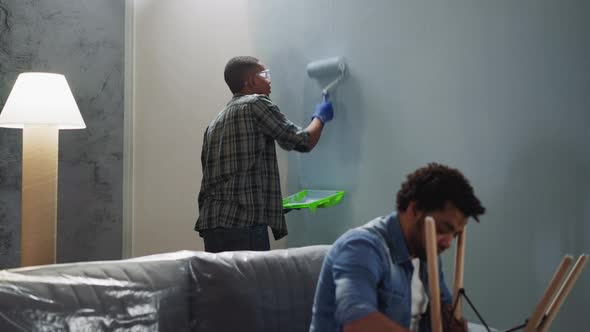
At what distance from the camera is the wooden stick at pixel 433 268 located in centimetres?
106

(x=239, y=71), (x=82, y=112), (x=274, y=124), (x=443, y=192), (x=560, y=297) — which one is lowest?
(x=560, y=297)

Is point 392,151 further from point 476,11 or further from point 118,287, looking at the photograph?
point 118,287

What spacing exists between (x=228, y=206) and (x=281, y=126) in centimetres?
39

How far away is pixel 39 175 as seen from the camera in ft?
9.36

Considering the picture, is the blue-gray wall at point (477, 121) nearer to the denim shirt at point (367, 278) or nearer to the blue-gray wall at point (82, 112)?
the denim shirt at point (367, 278)

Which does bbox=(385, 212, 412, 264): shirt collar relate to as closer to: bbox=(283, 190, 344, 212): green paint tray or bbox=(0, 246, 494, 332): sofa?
bbox=(0, 246, 494, 332): sofa

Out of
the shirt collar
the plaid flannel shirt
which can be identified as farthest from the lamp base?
the shirt collar

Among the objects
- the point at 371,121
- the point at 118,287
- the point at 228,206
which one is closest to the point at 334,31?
the point at 371,121

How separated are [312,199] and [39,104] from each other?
49.6 inches

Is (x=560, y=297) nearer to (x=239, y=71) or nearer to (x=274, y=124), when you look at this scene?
(x=274, y=124)

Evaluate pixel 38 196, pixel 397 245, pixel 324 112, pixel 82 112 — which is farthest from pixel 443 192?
pixel 82 112

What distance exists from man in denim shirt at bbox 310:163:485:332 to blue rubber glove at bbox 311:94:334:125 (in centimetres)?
151

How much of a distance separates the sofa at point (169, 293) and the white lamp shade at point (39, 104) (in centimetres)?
117

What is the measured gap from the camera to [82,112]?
3.99 meters
